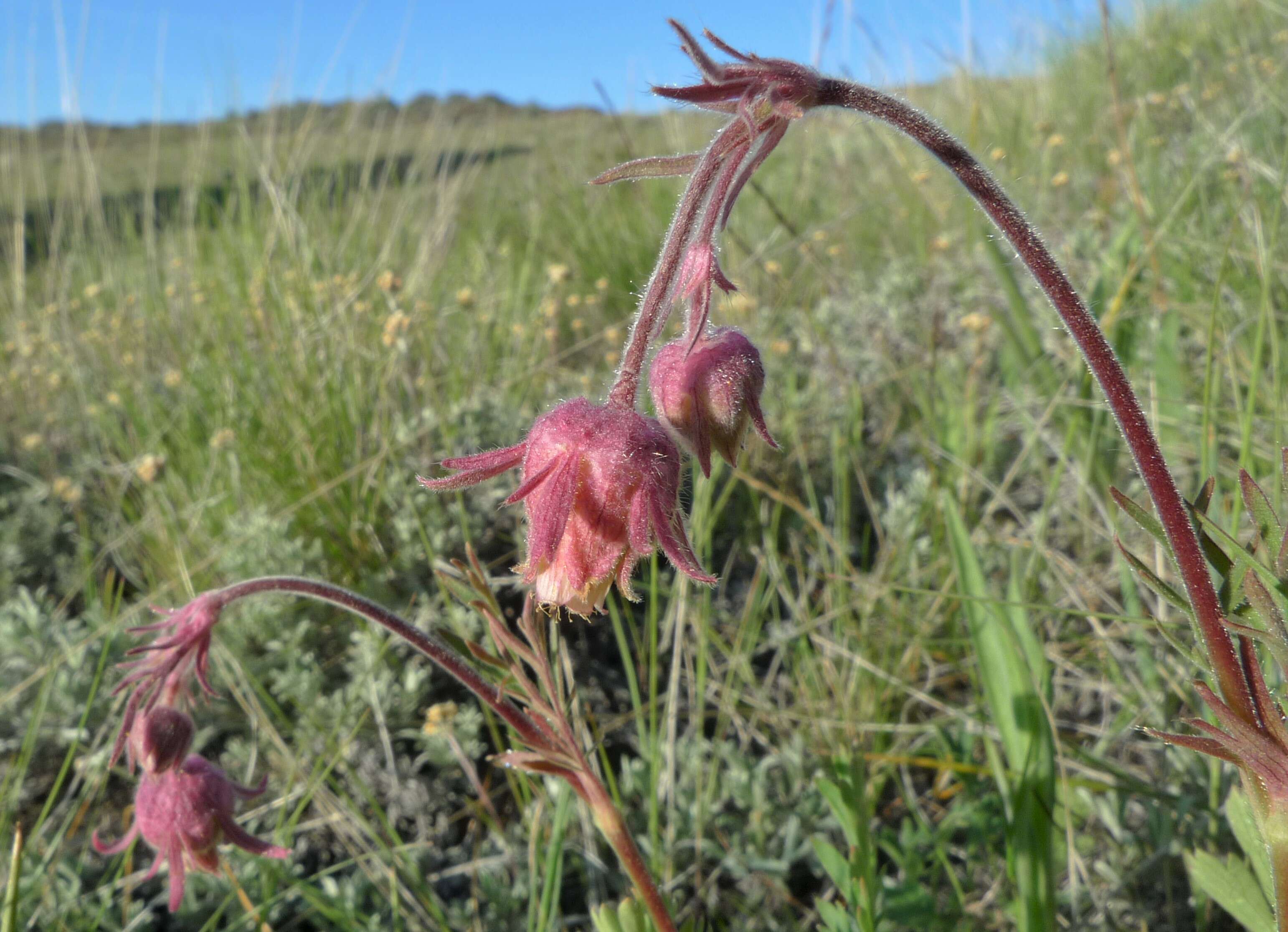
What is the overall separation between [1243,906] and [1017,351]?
1.70m

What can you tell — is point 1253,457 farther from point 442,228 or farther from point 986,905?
point 442,228

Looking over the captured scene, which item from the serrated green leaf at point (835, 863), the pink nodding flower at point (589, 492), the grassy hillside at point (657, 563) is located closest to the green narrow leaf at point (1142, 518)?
the grassy hillside at point (657, 563)

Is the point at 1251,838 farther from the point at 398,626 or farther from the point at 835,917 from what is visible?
the point at 398,626

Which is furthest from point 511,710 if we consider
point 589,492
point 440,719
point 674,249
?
point 674,249

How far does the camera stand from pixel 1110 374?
1021 mm

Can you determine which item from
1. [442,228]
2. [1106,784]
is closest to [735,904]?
[1106,784]

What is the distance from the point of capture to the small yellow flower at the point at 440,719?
177cm

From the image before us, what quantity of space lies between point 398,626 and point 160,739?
0.39 metres

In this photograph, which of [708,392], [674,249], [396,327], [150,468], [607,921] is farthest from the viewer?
[396,327]

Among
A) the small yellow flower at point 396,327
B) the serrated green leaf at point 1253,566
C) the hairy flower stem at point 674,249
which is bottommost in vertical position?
the serrated green leaf at point 1253,566

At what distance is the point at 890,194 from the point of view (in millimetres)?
4961

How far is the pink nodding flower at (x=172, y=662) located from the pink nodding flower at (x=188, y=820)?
3.5 inches

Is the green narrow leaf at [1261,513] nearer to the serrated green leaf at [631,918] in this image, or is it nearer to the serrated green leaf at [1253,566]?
the serrated green leaf at [1253,566]

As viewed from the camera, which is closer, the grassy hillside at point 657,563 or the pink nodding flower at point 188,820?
the pink nodding flower at point 188,820
